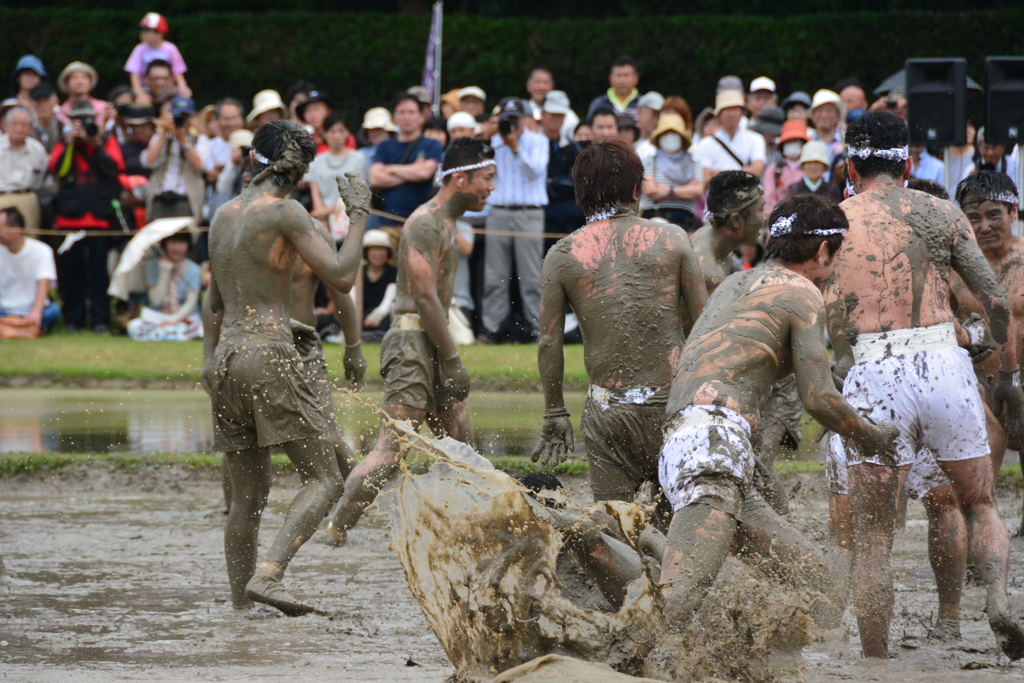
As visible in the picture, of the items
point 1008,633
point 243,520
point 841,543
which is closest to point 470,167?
point 243,520

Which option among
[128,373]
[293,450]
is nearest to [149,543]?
[293,450]

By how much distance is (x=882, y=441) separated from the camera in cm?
475

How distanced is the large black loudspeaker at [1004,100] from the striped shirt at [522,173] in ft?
14.1

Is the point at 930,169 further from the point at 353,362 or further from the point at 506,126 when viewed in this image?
the point at 353,362

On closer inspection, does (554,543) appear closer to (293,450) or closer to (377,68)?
(293,450)

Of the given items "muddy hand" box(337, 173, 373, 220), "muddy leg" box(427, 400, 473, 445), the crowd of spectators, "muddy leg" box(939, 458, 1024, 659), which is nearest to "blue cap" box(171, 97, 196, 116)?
the crowd of spectators

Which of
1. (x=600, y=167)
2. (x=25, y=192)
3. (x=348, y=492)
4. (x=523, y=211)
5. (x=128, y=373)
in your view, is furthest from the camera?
(x=25, y=192)

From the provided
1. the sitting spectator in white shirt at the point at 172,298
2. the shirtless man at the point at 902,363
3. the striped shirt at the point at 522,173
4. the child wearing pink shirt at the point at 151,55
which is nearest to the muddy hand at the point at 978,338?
the shirtless man at the point at 902,363

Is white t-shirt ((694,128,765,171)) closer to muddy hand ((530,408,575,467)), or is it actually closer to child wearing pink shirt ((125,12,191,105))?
child wearing pink shirt ((125,12,191,105))

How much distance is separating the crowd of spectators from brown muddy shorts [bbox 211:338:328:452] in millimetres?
6802

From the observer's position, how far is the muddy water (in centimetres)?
504

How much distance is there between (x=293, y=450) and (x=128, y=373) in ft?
20.3

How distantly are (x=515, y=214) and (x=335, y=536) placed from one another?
6230mm

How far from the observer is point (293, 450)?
615cm
